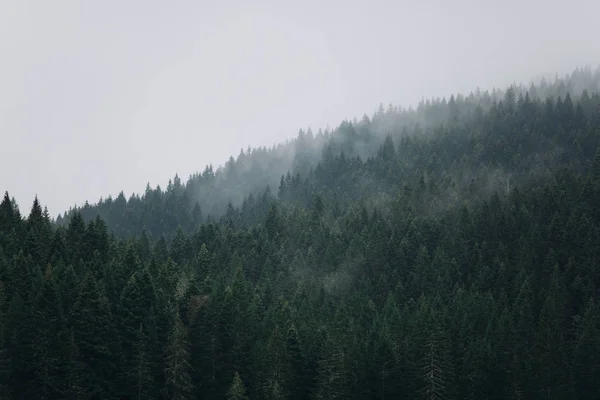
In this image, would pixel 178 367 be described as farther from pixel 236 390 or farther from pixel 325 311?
pixel 325 311

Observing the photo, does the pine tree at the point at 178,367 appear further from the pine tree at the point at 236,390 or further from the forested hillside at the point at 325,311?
the pine tree at the point at 236,390

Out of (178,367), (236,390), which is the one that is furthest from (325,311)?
(178,367)

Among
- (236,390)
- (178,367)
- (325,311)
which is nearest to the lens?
(178,367)

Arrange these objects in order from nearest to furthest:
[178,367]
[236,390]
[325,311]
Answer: [178,367] → [236,390] → [325,311]

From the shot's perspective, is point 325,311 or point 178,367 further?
point 325,311

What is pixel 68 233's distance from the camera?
9819 centimetres

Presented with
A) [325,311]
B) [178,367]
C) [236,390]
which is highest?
[178,367]

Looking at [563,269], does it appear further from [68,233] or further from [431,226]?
[68,233]

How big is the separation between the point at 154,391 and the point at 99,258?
1117 inches

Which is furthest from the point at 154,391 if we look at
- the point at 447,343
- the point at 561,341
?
the point at 561,341

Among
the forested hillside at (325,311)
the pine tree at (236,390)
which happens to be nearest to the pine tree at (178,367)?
the forested hillside at (325,311)

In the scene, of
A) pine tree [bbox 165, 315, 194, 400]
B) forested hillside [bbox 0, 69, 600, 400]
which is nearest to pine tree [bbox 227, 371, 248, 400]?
forested hillside [bbox 0, 69, 600, 400]

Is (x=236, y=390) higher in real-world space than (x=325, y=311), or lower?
higher

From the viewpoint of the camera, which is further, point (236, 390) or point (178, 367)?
point (236, 390)
